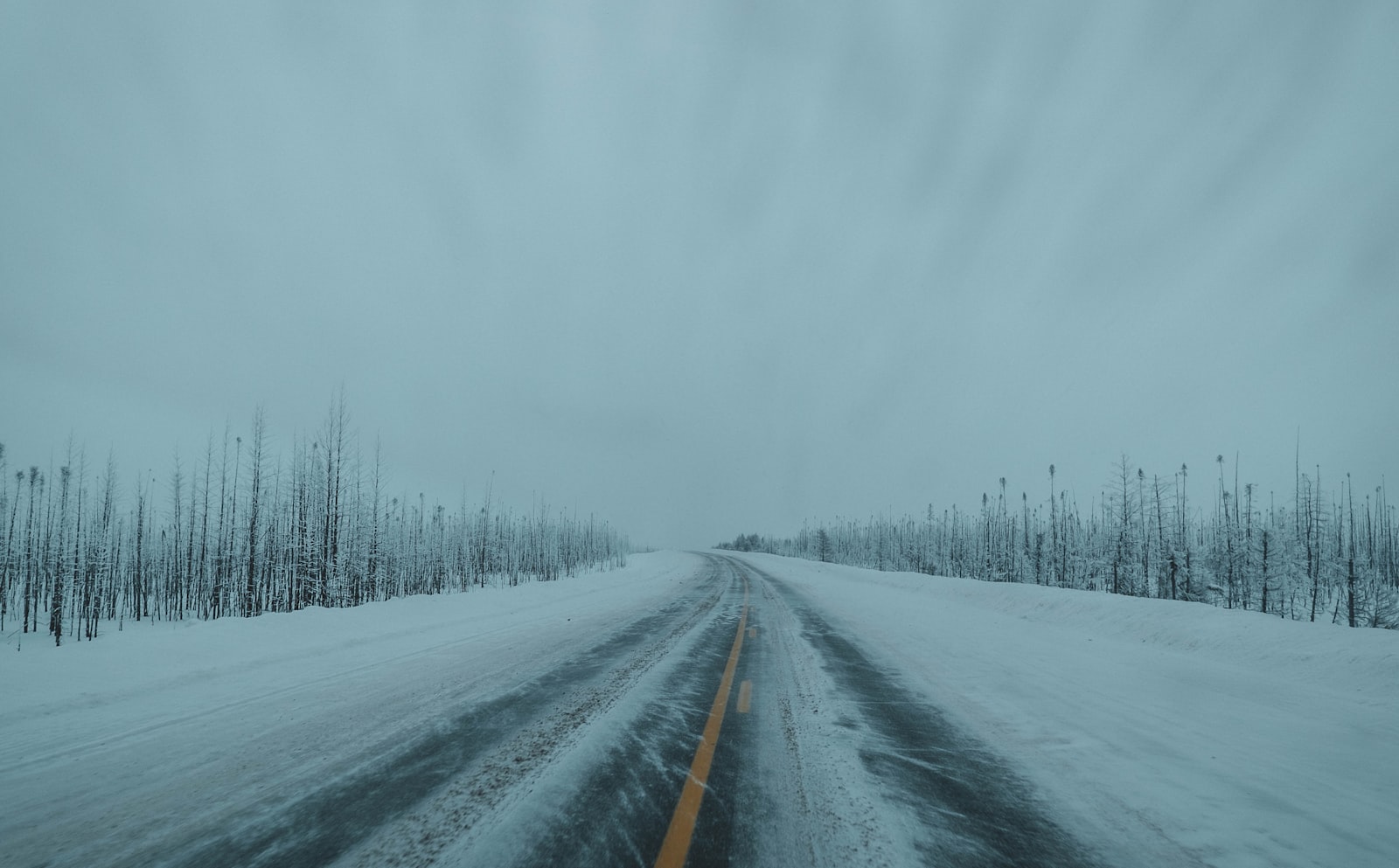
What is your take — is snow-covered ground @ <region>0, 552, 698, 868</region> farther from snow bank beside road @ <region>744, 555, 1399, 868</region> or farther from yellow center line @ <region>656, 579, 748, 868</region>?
snow bank beside road @ <region>744, 555, 1399, 868</region>

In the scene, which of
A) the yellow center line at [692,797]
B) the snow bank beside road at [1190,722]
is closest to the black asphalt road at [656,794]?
the yellow center line at [692,797]

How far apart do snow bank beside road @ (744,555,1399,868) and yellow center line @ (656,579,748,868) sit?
2.27 metres

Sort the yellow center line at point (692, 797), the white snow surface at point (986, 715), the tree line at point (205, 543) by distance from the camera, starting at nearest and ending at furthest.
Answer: the yellow center line at point (692, 797) → the white snow surface at point (986, 715) → the tree line at point (205, 543)

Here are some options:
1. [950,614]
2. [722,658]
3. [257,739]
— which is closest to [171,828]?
[257,739]

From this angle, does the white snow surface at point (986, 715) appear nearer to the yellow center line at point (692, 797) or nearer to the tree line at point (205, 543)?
the yellow center line at point (692, 797)

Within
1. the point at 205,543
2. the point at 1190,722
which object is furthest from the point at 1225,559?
the point at 205,543

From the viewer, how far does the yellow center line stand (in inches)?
104

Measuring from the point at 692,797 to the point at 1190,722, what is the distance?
540 centimetres

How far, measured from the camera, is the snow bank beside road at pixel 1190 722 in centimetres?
313

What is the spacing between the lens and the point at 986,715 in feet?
17.5

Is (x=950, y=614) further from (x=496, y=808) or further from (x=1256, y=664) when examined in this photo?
(x=496, y=808)

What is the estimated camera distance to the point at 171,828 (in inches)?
116

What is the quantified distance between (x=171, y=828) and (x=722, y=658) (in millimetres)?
6075

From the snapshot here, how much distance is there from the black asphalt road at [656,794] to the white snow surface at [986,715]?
367 millimetres
